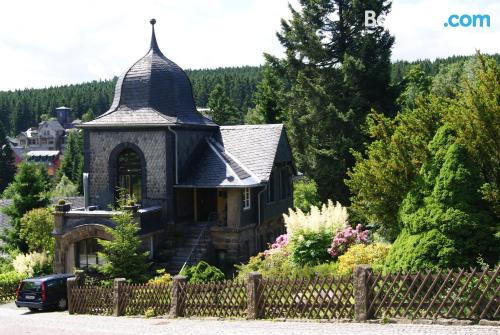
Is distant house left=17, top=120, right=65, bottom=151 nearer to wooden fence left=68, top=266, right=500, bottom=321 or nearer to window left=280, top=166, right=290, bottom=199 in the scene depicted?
window left=280, top=166, right=290, bottom=199

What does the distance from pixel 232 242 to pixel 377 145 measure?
1055cm

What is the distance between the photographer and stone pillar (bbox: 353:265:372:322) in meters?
14.7

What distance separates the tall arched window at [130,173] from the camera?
28812 millimetres

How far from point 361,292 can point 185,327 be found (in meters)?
4.78

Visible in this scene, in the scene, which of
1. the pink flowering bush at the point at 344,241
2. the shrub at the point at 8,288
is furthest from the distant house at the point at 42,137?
the pink flowering bush at the point at 344,241

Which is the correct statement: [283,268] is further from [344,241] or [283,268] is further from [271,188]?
[271,188]

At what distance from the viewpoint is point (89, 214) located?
85.9 ft

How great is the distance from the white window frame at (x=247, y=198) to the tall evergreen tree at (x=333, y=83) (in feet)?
25.8

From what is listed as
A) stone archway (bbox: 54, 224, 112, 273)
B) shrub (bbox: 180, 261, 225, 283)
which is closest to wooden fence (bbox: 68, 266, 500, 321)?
shrub (bbox: 180, 261, 225, 283)

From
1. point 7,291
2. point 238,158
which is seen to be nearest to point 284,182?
point 238,158

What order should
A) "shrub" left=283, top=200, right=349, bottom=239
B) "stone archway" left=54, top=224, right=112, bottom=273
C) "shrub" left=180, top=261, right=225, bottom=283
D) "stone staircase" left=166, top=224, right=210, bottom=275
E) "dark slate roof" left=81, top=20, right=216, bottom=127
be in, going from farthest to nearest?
1. "dark slate roof" left=81, top=20, right=216, bottom=127
2. "stone staircase" left=166, top=224, right=210, bottom=275
3. "stone archway" left=54, top=224, right=112, bottom=273
4. "shrub" left=283, top=200, right=349, bottom=239
5. "shrub" left=180, top=261, right=225, bottom=283

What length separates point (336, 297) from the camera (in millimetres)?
15250

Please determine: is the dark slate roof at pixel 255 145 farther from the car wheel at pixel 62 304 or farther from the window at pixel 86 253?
the car wheel at pixel 62 304

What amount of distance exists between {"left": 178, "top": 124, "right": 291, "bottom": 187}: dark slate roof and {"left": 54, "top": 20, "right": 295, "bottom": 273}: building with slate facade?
0.05 meters
